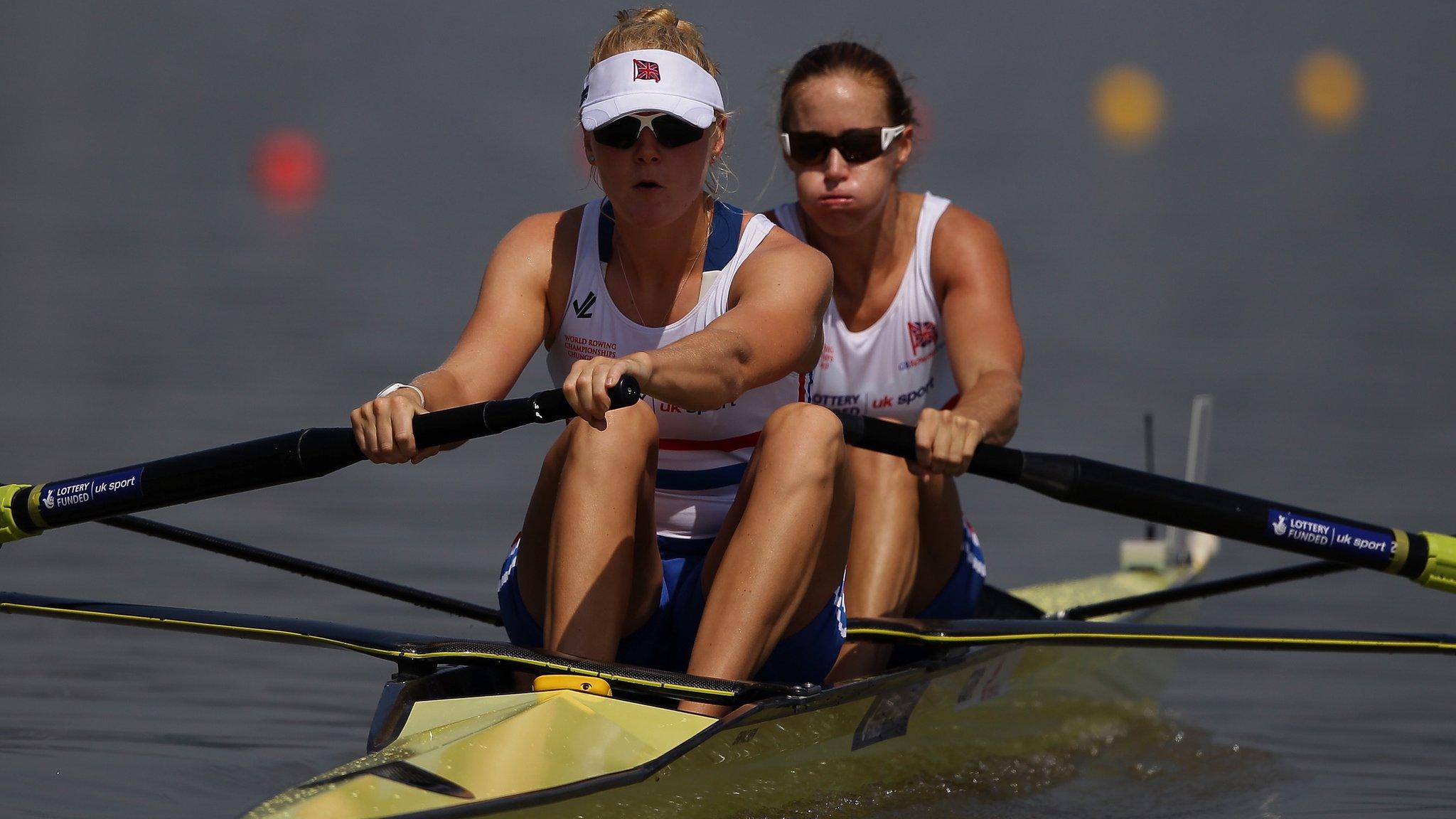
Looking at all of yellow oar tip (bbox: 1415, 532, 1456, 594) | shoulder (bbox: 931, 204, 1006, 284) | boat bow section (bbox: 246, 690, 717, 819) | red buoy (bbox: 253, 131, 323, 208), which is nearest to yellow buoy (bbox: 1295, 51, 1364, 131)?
red buoy (bbox: 253, 131, 323, 208)

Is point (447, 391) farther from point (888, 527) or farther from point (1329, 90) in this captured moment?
point (1329, 90)

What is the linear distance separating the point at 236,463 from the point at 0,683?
1.75 metres

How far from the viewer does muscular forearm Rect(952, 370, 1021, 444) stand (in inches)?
158

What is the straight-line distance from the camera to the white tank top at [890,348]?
15.3 feet

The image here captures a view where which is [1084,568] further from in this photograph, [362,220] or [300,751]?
[362,220]

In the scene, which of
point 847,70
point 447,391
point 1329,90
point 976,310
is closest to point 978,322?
point 976,310

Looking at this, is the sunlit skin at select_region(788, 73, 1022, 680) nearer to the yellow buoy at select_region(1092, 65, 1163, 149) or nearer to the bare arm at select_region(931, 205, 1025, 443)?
the bare arm at select_region(931, 205, 1025, 443)

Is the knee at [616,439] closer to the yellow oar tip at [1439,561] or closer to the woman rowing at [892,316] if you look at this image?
the woman rowing at [892,316]

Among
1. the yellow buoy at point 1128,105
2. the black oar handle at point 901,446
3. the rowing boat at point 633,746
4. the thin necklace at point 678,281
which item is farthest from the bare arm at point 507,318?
the yellow buoy at point 1128,105

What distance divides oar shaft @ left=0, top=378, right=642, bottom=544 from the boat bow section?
0.54 metres

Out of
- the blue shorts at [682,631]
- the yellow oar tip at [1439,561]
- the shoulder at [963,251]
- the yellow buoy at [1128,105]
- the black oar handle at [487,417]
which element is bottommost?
the blue shorts at [682,631]

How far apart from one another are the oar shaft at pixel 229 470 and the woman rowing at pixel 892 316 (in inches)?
48.9

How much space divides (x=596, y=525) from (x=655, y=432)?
0.24m

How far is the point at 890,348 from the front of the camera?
4.69m
